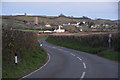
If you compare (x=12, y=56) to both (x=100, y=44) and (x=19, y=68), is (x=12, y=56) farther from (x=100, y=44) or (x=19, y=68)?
(x=100, y=44)

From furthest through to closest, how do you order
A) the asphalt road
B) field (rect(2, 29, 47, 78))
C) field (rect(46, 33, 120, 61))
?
field (rect(46, 33, 120, 61)) < field (rect(2, 29, 47, 78)) < the asphalt road

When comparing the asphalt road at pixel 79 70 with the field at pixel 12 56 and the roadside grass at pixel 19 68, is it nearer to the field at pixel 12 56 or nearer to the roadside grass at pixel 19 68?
the roadside grass at pixel 19 68

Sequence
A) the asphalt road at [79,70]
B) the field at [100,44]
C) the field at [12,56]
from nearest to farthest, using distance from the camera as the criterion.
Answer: the asphalt road at [79,70] → the field at [12,56] → the field at [100,44]

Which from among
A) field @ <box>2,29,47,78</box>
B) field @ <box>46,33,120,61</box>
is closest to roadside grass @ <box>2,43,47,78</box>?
field @ <box>2,29,47,78</box>

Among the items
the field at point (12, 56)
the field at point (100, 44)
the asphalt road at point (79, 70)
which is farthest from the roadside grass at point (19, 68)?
the field at point (100, 44)

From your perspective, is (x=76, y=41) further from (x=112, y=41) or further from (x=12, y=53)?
(x=12, y=53)

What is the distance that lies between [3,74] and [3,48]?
10.3 ft

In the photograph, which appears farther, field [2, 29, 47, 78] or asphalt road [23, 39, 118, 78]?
field [2, 29, 47, 78]

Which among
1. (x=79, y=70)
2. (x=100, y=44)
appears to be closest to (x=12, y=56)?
(x=79, y=70)

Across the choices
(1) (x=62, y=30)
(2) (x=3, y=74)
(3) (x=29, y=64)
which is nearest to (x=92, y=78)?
(2) (x=3, y=74)

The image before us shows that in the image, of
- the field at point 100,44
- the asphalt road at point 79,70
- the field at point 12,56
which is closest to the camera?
the asphalt road at point 79,70

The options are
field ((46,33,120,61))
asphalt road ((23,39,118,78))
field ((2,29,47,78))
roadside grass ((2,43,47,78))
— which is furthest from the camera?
field ((46,33,120,61))

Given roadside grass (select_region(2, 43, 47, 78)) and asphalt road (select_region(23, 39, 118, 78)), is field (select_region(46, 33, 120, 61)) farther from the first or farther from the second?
roadside grass (select_region(2, 43, 47, 78))

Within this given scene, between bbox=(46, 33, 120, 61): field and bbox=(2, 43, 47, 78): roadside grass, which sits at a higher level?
bbox=(46, 33, 120, 61): field
